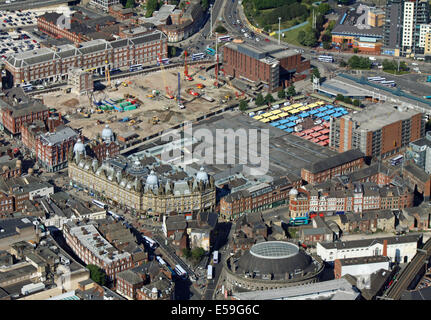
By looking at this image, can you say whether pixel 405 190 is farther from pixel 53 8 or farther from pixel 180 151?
pixel 53 8

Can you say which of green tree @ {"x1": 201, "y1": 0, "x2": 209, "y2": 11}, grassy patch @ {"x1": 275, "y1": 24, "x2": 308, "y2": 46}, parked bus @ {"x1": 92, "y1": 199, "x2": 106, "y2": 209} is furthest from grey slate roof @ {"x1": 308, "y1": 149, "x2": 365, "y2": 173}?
green tree @ {"x1": 201, "y1": 0, "x2": 209, "y2": 11}

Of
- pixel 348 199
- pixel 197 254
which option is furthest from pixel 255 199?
pixel 197 254

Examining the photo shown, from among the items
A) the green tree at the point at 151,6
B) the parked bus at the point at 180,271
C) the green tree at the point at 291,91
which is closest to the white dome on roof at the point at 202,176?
the parked bus at the point at 180,271

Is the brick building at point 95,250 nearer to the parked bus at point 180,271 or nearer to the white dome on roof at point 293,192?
the parked bus at point 180,271

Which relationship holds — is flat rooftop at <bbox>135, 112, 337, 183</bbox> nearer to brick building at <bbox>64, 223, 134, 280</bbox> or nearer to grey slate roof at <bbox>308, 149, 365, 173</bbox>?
grey slate roof at <bbox>308, 149, 365, 173</bbox>

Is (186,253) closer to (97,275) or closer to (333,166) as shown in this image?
(97,275)
